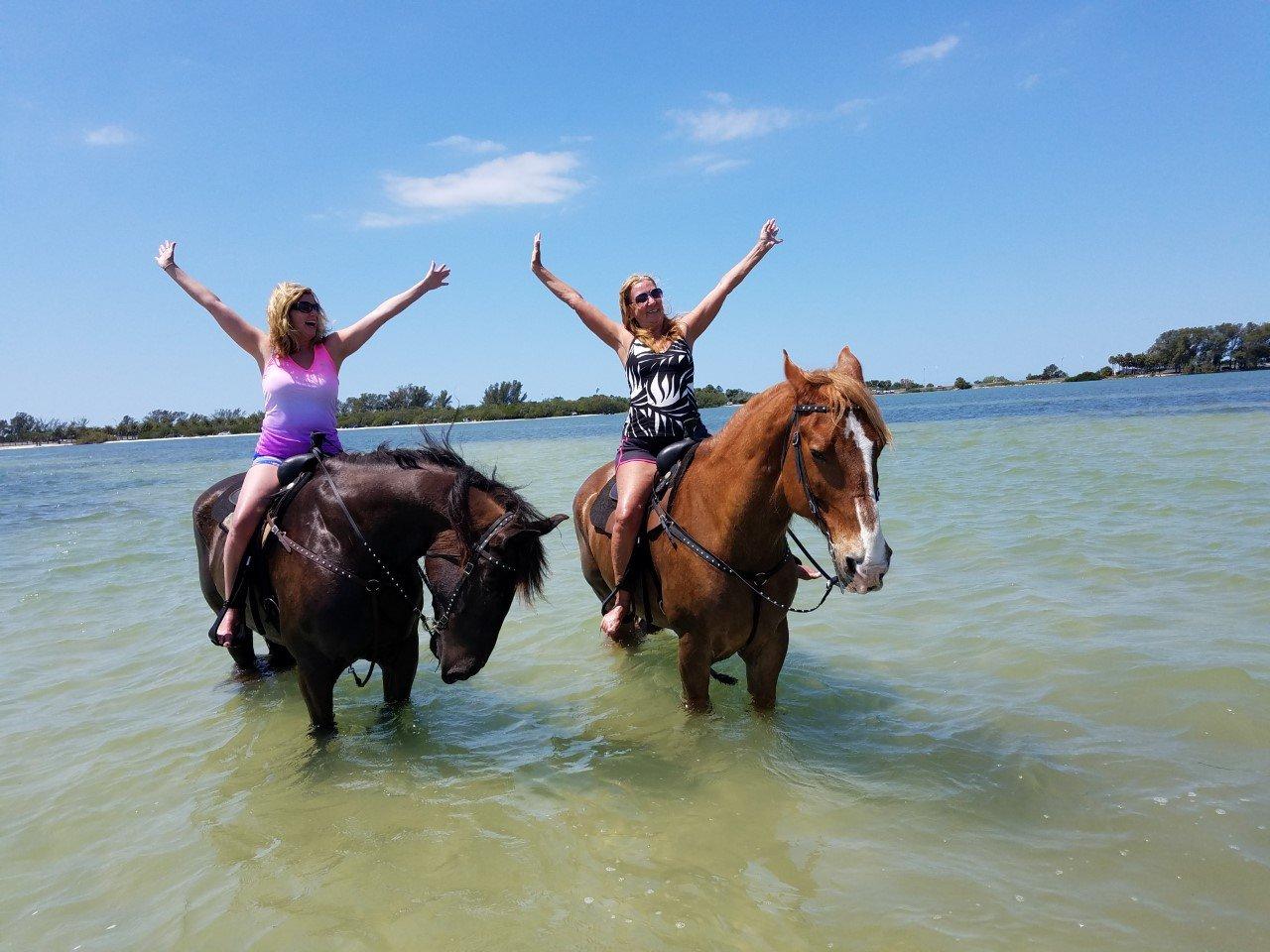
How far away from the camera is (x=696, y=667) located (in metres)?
4.25

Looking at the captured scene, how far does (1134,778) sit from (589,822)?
2797 mm

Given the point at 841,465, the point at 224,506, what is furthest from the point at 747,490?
the point at 224,506

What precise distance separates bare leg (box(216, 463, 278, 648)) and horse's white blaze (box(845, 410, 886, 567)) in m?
3.38

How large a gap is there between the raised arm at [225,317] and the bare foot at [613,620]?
2.71 meters

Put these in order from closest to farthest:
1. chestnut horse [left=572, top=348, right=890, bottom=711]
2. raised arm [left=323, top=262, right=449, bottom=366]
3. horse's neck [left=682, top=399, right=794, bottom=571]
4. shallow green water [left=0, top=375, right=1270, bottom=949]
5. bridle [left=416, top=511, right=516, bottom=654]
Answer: shallow green water [left=0, top=375, right=1270, bottom=949], chestnut horse [left=572, top=348, right=890, bottom=711], horse's neck [left=682, top=399, right=794, bottom=571], bridle [left=416, top=511, right=516, bottom=654], raised arm [left=323, top=262, right=449, bottom=366]

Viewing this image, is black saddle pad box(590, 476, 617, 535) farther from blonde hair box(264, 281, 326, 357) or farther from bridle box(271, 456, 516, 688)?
blonde hair box(264, 281, 326, 357)

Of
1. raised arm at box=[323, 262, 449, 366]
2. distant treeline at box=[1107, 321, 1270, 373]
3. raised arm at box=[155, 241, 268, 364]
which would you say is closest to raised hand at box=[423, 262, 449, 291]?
raised arm at box=[323, 262, 449, 366]

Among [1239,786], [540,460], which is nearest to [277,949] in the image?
[1239,786]

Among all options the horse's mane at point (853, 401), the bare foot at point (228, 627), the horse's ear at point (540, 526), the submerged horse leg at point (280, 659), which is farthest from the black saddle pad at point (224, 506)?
the horse's mane at point (853, 401)

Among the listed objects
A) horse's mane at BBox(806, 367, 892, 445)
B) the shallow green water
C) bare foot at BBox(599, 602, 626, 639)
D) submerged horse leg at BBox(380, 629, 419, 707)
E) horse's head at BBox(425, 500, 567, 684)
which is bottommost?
the shallow green water

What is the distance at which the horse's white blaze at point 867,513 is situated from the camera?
293 centimetres

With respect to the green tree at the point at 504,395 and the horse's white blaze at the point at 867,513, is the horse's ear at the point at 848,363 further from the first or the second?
the green tree at the point at 504,395

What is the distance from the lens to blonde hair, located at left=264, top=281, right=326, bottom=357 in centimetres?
434

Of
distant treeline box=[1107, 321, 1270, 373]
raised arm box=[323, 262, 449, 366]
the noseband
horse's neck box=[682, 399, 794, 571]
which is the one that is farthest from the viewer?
distant treeline box=[1107, 321, 1270, 373]
